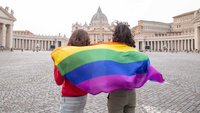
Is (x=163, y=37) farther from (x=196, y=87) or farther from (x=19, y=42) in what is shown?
(x=196, y=87)

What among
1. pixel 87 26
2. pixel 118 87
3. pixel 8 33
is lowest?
pixel 118 87

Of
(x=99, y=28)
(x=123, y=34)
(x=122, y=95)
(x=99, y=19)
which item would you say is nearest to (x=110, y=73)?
(x=122, y=95)

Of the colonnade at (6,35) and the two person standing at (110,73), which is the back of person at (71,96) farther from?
the colonnade at (6,35)

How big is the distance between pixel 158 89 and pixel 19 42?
10929cm

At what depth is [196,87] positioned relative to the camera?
1011cm

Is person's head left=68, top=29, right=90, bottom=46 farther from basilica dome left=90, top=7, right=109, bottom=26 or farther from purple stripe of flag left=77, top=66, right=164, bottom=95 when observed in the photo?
basilica dome left=90, top=7, right=109, bottom=26

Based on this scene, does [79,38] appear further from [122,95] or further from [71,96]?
[122,95]

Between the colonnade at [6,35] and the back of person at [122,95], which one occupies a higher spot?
the colonnade at [6,35]

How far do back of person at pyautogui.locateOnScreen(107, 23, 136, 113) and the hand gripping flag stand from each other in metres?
0.12

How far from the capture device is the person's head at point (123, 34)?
3.62 meters

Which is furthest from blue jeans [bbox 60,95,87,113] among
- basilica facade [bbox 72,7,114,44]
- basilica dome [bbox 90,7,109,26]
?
basilica dome [bbox 90,7,109,26]

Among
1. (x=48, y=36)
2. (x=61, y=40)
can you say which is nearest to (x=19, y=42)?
(x=48, y=36)

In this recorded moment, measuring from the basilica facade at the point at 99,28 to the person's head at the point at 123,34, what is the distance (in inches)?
5306

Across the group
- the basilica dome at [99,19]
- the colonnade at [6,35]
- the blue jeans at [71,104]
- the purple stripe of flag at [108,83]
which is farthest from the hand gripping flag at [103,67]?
the basilica dome at [99,19]
